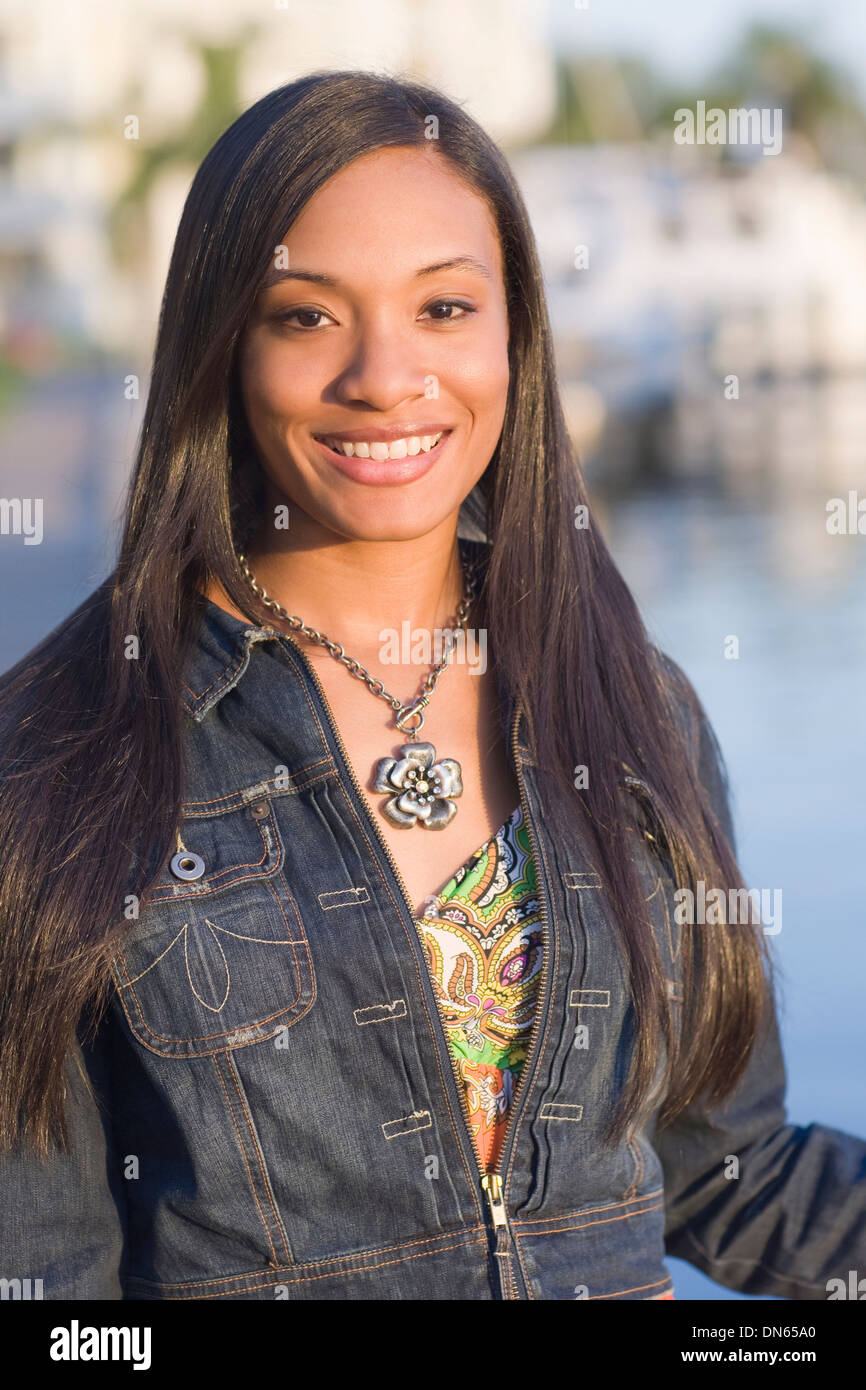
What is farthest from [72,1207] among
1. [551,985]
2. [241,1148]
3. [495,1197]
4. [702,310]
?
[702,310]

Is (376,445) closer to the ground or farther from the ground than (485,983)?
farther from the ground

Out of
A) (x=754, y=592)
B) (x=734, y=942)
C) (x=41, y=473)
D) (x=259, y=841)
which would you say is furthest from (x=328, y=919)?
(x=41, y=473)

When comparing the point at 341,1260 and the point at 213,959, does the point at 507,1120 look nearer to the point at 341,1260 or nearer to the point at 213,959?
the point at 341,1260

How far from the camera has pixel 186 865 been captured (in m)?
1.90

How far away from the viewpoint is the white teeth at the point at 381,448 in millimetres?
1993

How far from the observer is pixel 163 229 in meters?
23.1

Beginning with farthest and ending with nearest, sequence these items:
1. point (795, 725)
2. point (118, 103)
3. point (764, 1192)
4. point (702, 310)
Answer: point (702, 310) < point (118, 103) < point (795, 725) < point (764, 1192)

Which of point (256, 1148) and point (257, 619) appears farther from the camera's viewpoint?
Answer: point (257, 619)

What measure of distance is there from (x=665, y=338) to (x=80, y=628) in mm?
21957

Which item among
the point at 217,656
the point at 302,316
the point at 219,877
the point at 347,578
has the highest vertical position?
the point at 302,316

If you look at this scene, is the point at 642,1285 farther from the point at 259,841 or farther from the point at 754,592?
the point at 754,592

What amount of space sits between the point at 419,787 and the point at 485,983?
0.24m
